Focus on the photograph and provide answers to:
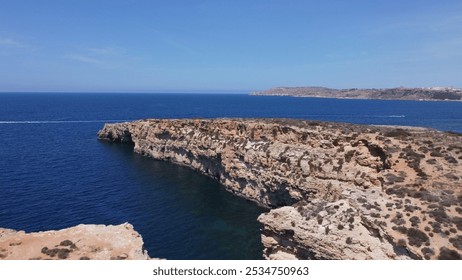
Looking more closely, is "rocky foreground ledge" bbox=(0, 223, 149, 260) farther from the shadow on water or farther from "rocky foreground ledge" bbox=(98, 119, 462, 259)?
"rocky foreground ledge" bbox=(98, 119, 462, 259)

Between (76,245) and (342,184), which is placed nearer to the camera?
(76,245)

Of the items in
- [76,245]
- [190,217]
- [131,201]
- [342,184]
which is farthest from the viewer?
[131,201]

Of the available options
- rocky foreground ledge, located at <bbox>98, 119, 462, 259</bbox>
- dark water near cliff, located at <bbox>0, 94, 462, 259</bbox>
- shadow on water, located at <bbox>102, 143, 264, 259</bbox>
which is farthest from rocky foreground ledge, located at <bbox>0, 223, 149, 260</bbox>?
rocky foreground ledge, located at <bbox>98, 119, 462, 259</bbox>

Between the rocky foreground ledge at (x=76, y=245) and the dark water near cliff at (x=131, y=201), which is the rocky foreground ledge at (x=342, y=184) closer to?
the dark water near cliff at (x=131, y=201)

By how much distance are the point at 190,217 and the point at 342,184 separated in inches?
Result: 888

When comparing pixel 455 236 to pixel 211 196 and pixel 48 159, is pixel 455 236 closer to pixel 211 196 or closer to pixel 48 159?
pixel 211 196

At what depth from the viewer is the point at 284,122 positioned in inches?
2530

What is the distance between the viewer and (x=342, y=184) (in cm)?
4319

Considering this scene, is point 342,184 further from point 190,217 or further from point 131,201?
point 131,201

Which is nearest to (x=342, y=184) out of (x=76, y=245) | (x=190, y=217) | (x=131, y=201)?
(x=190, y=217)

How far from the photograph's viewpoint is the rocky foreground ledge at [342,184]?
93.7 ft

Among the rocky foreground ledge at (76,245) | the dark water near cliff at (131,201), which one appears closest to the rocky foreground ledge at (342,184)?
the dark water near cliff at (131,201)

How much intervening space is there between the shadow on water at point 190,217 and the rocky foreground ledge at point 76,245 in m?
13.0

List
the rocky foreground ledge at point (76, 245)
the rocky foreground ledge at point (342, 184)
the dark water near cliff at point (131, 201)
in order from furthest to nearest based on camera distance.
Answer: the dark water near cliff at point (131, 201) → the rocky foreground ledge at point (342, 184) → the rocky foreground ledge at point (76, 245)
